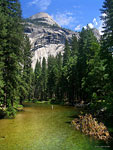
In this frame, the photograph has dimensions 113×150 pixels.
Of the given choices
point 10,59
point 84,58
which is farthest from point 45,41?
point 10,59

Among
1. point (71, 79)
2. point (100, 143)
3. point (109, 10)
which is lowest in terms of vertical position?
point (100, 143)

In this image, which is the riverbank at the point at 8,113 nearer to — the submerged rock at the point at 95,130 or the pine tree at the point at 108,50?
the submerged rock at the point at 95,130

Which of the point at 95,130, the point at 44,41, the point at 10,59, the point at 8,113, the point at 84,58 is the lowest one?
the point at 95,130

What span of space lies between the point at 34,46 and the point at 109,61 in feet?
472

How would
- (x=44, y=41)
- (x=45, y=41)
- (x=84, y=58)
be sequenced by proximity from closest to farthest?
(x=84, y=58) → (x=44, y=41) → (x=45, y=41)

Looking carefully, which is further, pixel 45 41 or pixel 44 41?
pixel 45 41

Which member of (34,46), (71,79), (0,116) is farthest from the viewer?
(34,46)

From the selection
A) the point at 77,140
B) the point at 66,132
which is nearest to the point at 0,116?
the point at 66,132

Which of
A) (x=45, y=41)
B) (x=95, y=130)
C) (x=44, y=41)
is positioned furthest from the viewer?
(x=45, y=41)

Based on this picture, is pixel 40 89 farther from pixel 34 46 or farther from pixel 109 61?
pixel 34 46

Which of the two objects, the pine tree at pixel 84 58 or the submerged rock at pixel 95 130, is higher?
the pine tree at pixel 84 58

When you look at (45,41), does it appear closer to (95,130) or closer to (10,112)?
(10,112)

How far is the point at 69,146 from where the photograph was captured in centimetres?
1166

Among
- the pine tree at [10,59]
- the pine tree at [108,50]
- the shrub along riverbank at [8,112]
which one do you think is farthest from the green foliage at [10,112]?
the pine tree at [108,50]
